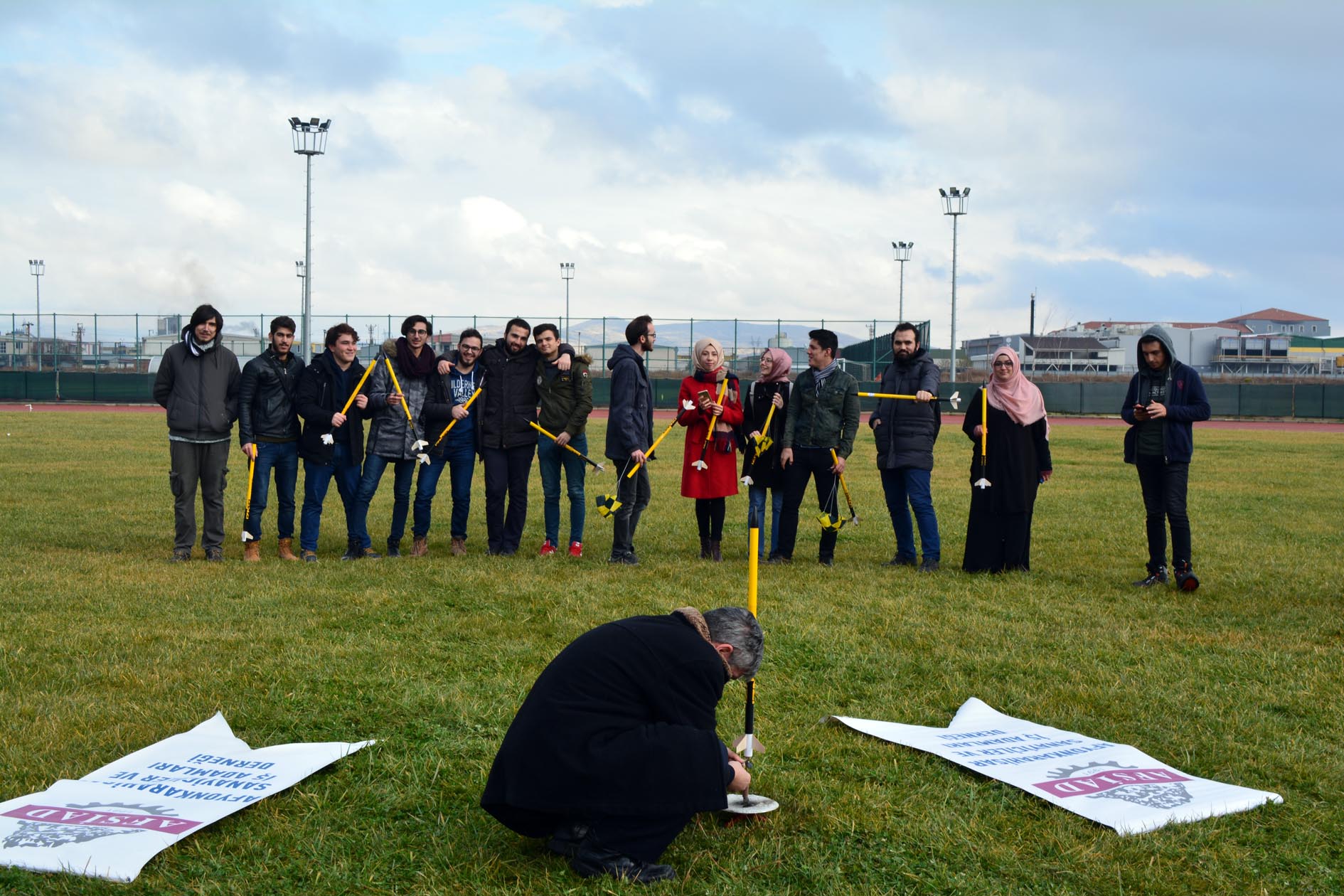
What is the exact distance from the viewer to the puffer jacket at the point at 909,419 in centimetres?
916

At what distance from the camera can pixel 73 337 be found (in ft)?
164

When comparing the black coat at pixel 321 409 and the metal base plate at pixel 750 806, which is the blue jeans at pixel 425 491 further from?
the metal base plate at pixel 750 806

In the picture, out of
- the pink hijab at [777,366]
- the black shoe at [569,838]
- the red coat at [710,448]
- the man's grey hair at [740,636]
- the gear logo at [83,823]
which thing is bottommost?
the gear logo at [83,823]

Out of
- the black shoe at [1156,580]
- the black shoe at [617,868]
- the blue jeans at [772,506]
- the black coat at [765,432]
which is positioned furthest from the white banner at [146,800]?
the black shoe at [1156,580]

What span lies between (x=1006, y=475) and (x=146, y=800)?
664cm

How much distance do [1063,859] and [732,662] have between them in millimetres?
1266

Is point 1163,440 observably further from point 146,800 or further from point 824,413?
point 146,800

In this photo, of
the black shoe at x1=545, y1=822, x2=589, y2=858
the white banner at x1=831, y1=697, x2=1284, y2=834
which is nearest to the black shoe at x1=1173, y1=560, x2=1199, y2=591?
the white banner at x1=831, y1=697, x2=1284, y2=834

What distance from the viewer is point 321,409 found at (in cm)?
894

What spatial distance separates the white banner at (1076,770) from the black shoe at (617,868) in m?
1.55

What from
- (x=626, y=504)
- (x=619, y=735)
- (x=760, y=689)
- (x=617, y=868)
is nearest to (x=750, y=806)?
(x=617, y=868)

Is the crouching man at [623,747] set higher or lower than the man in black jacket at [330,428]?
lower

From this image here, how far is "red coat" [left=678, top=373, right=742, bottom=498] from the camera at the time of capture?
9359 millimetres

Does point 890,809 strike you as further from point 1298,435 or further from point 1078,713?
point 1298,435
